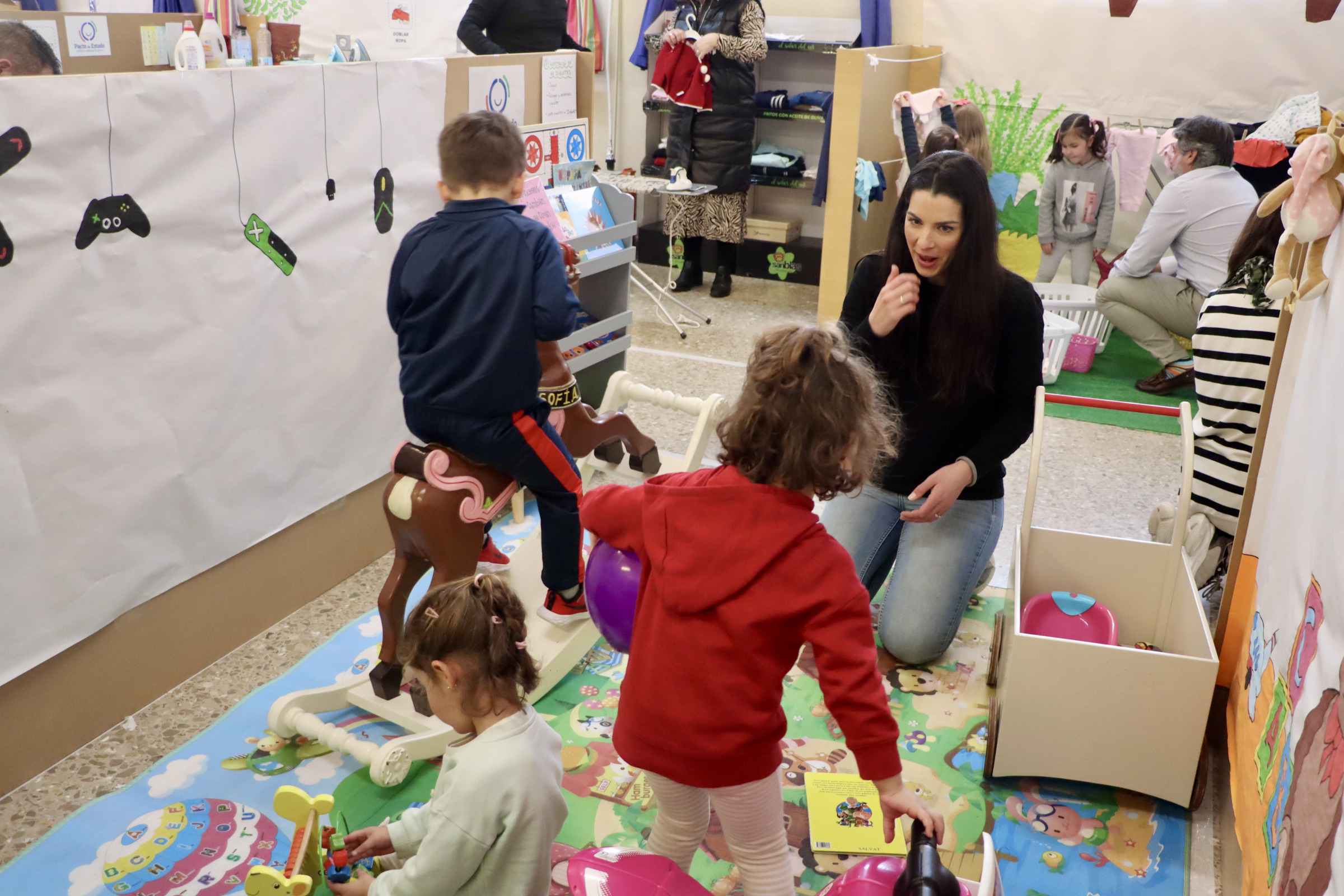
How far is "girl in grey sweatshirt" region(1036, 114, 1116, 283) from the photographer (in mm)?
5148

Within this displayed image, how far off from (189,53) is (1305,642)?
2.46m

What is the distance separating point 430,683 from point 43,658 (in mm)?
1126

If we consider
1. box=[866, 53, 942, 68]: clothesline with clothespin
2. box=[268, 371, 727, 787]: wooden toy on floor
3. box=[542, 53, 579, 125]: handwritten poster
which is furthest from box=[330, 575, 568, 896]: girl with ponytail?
box=[866, 53, 942, 68]: clothesline with clothespin

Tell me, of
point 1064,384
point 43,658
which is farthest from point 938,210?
point 1064,384

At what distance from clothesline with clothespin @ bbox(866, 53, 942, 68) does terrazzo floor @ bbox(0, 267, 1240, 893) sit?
4.38ft

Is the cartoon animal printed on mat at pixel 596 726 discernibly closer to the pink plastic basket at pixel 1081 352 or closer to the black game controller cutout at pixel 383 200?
the black game controller cutout at pixel 383 200

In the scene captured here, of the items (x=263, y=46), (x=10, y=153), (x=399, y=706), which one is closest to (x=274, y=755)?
(x=399, y=706)

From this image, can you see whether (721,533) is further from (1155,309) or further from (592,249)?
(1155,309)

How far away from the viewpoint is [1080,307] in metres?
5.05

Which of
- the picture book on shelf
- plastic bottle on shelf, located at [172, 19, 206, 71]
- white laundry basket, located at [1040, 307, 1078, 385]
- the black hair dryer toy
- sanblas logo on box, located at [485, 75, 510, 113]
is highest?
plastic bottle on shelf, located at [172, 19, 206, 71]

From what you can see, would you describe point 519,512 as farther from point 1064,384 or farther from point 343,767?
point 1064,384

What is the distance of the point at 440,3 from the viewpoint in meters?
6.52

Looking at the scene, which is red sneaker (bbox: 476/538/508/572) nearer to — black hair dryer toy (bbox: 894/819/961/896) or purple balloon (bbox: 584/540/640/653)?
purple balloon (bbox: 584/540/640/653)

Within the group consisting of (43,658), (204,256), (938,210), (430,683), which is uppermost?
(938,210)
